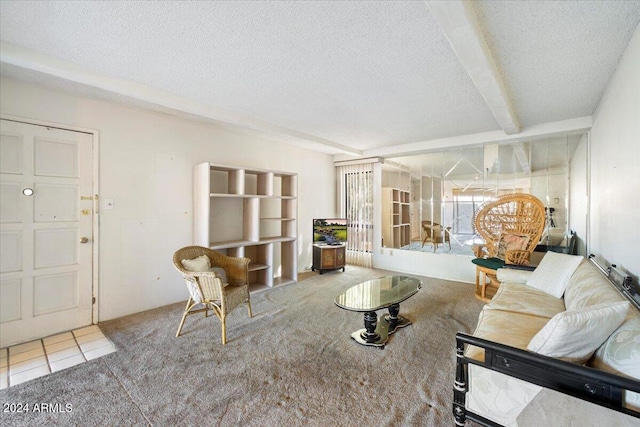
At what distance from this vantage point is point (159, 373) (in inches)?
79.4

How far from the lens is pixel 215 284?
2.49m

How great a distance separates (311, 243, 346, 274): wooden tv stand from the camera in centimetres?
498

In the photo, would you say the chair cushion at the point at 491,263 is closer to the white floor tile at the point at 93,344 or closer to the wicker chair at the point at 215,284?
the wicker chair at the point at 215,284

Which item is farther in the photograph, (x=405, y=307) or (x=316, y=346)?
(x=405, y=307)

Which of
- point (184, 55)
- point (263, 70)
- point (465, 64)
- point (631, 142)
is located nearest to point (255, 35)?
point (263, 70)

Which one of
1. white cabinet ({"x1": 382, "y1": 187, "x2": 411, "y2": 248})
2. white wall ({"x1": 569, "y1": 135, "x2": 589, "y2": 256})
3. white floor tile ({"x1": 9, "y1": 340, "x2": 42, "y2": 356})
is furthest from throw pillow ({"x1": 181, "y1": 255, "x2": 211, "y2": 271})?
white wall ({"x1": 569, "y1": 135, "x2": 589, "y2": 256})

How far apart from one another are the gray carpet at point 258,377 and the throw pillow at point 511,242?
1.25m

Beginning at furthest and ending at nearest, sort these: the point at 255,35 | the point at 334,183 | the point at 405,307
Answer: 1. the point at 334,183
2. the point at 405,307
3. the point at 255,35

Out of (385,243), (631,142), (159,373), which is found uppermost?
(631,142)

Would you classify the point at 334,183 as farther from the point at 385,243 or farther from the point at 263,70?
the point at 263,70

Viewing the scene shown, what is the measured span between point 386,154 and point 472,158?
58.2 inches

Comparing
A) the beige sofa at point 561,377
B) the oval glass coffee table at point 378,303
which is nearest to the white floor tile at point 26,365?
the oval glass coffee table at point 378,303

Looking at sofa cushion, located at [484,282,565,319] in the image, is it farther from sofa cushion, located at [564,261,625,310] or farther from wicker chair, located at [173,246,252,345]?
wicker chair, located at [173,246,252,345]

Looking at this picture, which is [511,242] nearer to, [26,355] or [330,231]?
[330,231]
